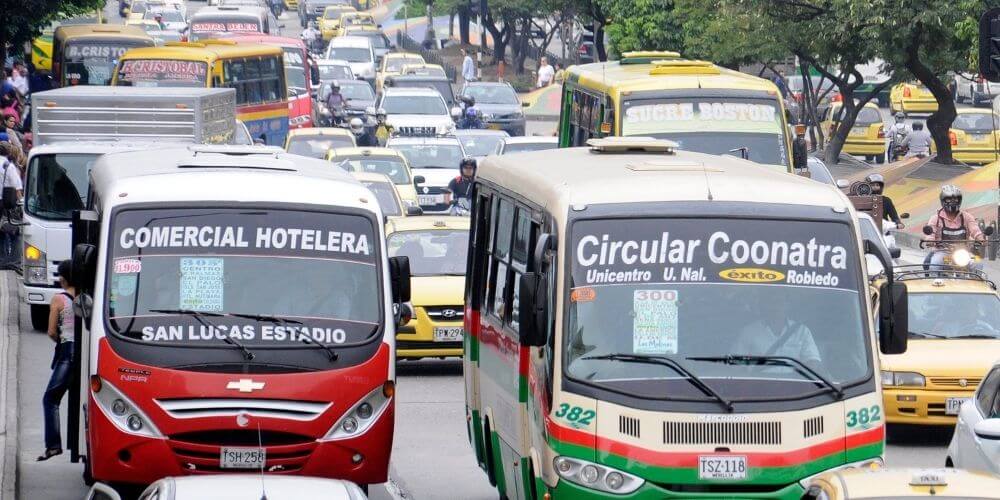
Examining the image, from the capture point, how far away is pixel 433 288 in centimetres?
1881

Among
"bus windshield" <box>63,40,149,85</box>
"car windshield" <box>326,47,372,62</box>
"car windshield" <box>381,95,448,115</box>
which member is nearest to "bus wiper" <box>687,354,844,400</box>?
"bus windshield" <box>63,40,149,85</box>

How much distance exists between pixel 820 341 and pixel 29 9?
27442mm

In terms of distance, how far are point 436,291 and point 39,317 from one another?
5.31 m

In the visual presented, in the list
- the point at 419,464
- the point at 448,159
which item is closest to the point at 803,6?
the point at 448,159

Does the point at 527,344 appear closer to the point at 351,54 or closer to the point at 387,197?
the point at 387,197

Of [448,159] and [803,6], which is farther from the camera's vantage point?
[803,6]

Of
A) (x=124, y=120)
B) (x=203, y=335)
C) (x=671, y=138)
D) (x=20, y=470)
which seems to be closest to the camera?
(x=203, y=335)

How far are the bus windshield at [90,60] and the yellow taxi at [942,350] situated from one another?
26811 mm

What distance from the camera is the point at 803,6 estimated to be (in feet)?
120

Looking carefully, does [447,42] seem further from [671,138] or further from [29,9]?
[671,138]

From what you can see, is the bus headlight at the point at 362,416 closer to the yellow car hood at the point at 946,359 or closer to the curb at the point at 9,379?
the curb at the point at 9,379

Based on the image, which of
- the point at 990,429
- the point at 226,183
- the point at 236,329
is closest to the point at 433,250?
the point at 226,183

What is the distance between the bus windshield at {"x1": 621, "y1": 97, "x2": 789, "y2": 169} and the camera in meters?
19.6

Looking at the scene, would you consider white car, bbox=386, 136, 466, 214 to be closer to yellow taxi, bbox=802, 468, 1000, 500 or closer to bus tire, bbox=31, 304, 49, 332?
bus tire, bbox=31, 304, 49, 332
